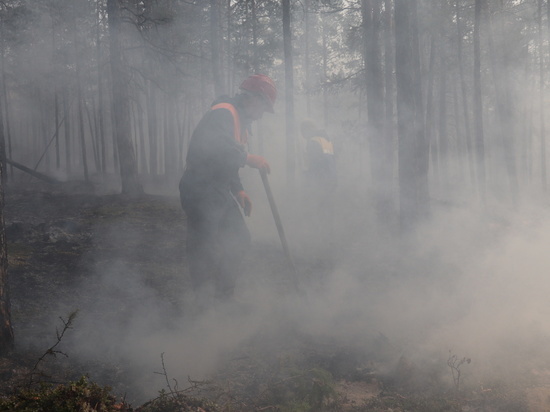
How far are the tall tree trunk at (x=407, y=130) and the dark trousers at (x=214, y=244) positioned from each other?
3.31m

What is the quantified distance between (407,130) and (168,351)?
186 inches

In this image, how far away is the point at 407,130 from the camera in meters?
6.77

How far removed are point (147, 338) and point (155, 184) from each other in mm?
16192

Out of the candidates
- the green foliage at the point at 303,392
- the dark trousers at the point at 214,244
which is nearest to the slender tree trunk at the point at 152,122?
Result: the dark trousers at the point at 214,244

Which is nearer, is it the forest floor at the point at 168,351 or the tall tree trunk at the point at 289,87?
the forest floor at the point at 168,351

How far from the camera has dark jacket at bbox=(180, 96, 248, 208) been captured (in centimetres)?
440

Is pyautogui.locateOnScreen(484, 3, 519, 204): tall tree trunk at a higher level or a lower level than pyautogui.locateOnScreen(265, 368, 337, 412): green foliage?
higher

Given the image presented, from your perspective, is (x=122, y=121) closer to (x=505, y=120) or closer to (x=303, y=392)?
(x=303, y=392)

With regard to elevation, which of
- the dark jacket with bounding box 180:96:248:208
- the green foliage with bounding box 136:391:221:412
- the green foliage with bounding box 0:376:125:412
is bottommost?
the green foliage with bounding box 136:391:221:412

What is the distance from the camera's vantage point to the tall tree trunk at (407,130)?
6.69 meters

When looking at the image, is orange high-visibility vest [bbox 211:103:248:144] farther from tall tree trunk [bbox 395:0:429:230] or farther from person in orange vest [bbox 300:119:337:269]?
person in orange vest [bbox 300:119:337:269]

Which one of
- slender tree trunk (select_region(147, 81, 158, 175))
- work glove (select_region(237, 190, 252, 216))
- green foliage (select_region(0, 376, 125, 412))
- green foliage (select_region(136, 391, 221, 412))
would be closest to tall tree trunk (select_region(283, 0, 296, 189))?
slender tree trunk (select_region(147, 81, 158, 175))

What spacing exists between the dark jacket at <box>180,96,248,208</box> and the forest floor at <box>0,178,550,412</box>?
49.1 inches

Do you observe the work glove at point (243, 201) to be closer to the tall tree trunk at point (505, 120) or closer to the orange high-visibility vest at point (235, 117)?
the orange high-visibility vest at point (235, 117)
